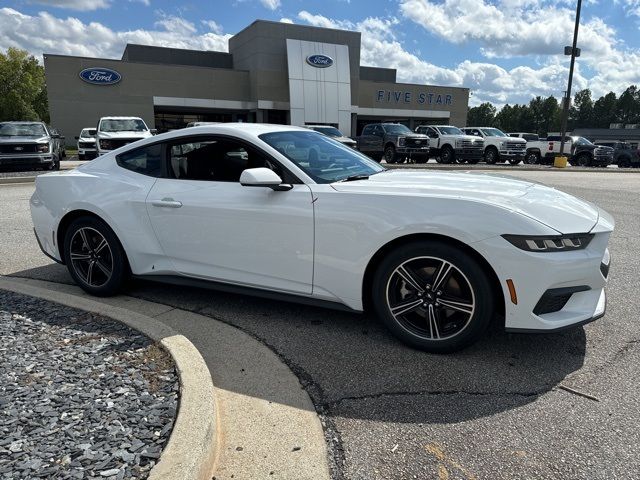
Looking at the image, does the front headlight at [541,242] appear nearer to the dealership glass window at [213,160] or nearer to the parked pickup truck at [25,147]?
the dealership glass window at [213,160]

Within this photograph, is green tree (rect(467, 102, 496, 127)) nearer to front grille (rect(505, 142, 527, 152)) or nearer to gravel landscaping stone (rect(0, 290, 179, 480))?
front grille (rect(505, 142, 527, 152))

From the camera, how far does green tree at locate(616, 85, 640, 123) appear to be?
119 m

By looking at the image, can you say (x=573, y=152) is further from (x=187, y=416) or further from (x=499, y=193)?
(x=187, y=416)

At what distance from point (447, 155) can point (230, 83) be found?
2762cm

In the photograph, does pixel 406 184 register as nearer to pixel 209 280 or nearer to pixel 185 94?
pixel 209 280

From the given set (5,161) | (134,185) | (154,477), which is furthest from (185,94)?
(154,477)

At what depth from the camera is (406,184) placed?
3.46 m

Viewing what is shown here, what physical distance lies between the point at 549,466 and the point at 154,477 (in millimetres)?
1752

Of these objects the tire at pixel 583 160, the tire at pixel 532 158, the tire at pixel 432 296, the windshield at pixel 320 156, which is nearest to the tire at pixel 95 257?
the windshield at pixel 320 156

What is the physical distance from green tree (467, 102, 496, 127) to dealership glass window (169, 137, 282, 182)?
136714mm

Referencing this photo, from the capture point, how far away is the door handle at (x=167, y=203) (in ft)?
12.9

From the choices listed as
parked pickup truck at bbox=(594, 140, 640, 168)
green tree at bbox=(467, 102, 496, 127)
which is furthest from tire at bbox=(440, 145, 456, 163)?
green tree at bbox=(467, 102, 496, 127)

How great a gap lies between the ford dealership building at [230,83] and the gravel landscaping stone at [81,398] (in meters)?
41.4

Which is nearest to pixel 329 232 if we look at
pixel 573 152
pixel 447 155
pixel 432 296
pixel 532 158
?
pixel 432 296
